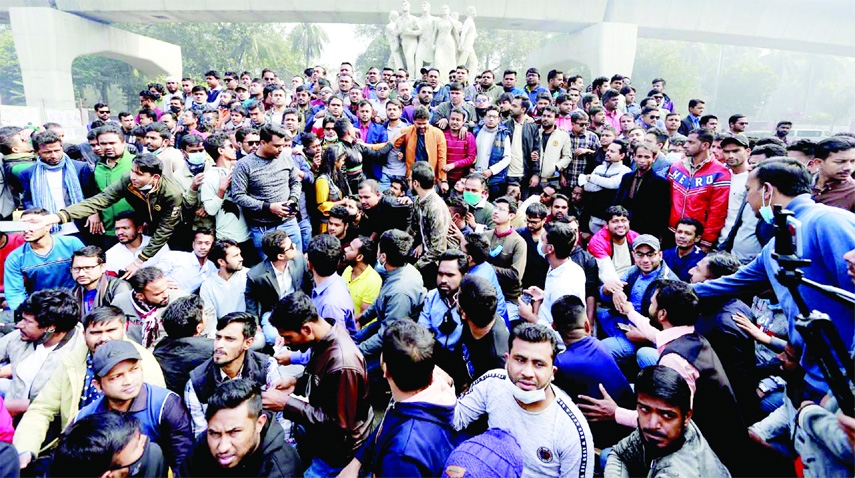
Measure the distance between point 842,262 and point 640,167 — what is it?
2943mm

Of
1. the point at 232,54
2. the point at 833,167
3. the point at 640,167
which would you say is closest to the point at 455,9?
the point at 640,167

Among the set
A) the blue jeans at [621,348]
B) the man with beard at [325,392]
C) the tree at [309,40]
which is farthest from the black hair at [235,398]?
the tree at [309,40]

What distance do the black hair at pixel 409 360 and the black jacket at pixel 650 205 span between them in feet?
12.4

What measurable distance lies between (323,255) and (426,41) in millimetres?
11435

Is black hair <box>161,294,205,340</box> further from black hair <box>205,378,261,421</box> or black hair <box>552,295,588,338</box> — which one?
black hair <box>552,295,588,338</box>

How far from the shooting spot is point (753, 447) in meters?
2.61

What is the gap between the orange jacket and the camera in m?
6.34

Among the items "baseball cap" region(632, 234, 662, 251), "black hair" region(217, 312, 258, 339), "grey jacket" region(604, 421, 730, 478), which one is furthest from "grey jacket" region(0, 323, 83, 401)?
"baseball cap" region(632, 234, 662, 251)

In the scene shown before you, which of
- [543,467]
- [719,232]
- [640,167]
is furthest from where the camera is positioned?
[640,167]

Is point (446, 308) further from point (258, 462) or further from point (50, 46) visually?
point (50, 46)

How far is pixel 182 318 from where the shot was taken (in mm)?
3186

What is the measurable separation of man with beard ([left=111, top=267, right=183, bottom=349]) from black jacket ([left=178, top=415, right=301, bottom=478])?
1.73 metres

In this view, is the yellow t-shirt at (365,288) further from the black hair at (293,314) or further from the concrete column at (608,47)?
the concrete column at (608,47)

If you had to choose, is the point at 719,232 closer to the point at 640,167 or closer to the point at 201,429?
the point at 640,167
